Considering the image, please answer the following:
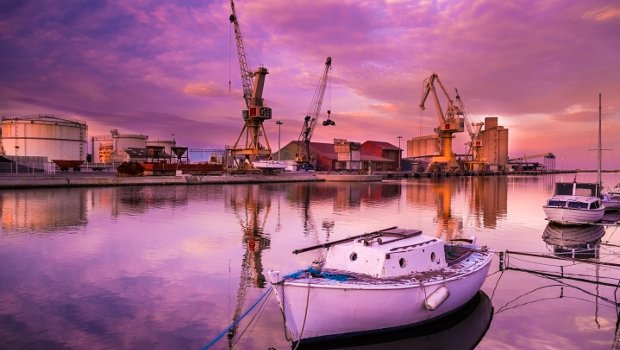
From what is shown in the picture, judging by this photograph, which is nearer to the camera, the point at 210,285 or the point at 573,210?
the point at 210,285

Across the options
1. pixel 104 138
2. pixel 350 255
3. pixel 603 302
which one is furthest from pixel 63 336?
pixel 104 138

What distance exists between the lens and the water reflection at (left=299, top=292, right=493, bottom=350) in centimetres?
1343

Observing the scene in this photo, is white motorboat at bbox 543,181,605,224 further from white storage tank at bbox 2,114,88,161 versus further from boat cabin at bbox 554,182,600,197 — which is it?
white storage tank at bbox 2,114,88,161

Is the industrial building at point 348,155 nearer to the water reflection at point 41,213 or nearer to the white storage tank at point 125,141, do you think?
the white storage tank at point 125,141

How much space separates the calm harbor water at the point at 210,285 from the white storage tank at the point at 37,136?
318 ft

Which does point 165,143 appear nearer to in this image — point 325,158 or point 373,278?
point 325,158

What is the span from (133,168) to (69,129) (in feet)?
156

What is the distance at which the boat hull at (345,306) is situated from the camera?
A: 41.2 feet

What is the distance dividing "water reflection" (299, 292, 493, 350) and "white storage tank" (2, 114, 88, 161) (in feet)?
443

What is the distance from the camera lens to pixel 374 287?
12641 millimetres

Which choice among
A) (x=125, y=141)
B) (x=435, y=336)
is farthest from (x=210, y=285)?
(x=125, y=141)

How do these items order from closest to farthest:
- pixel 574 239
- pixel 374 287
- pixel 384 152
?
pixel 374 287, pixel 574 239, pixel 384 152

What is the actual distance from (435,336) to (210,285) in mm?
10394

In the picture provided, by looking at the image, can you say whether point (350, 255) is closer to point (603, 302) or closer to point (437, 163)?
point (603, 302)
